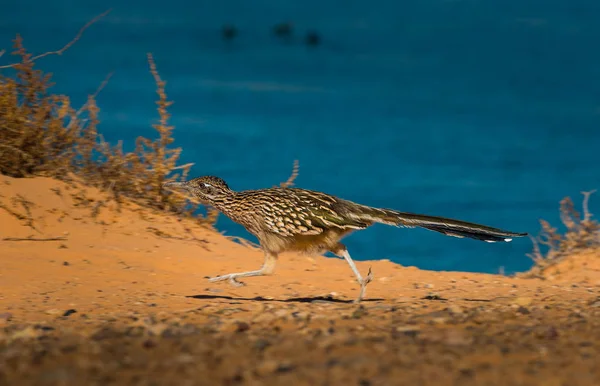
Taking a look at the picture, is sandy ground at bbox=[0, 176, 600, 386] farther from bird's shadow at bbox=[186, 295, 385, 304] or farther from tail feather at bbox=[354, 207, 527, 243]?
tail feather at bbox=[354, 207, 527, 243]

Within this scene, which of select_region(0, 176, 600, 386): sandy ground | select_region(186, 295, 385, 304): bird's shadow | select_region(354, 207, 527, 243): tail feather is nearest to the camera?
select_region(0, 176, 600, 386): sandy ground

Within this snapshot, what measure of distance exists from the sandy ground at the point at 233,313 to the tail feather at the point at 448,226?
59 centimetres

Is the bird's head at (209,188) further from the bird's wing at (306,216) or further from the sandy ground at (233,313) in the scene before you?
the sandy ground at (233,313)

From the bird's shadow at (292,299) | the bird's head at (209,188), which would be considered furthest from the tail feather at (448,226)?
the bird's head at (209,188)

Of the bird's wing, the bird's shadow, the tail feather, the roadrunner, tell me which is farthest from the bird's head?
the tail feather

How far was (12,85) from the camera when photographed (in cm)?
1133

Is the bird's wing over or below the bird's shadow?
over

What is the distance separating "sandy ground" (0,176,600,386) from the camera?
476 centimetres

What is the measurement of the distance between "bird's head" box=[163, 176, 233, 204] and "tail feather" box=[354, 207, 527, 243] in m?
1.61

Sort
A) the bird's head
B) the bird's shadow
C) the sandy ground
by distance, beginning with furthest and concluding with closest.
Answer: the bird's head → the bird's shadow → the sandy ground

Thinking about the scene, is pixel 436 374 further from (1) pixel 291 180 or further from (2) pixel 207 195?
(1) pixel 291 180

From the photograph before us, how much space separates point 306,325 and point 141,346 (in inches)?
50.5

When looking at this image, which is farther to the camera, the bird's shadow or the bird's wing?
the bird's shadow

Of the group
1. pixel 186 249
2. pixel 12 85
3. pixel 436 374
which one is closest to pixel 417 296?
pixel 186 249
